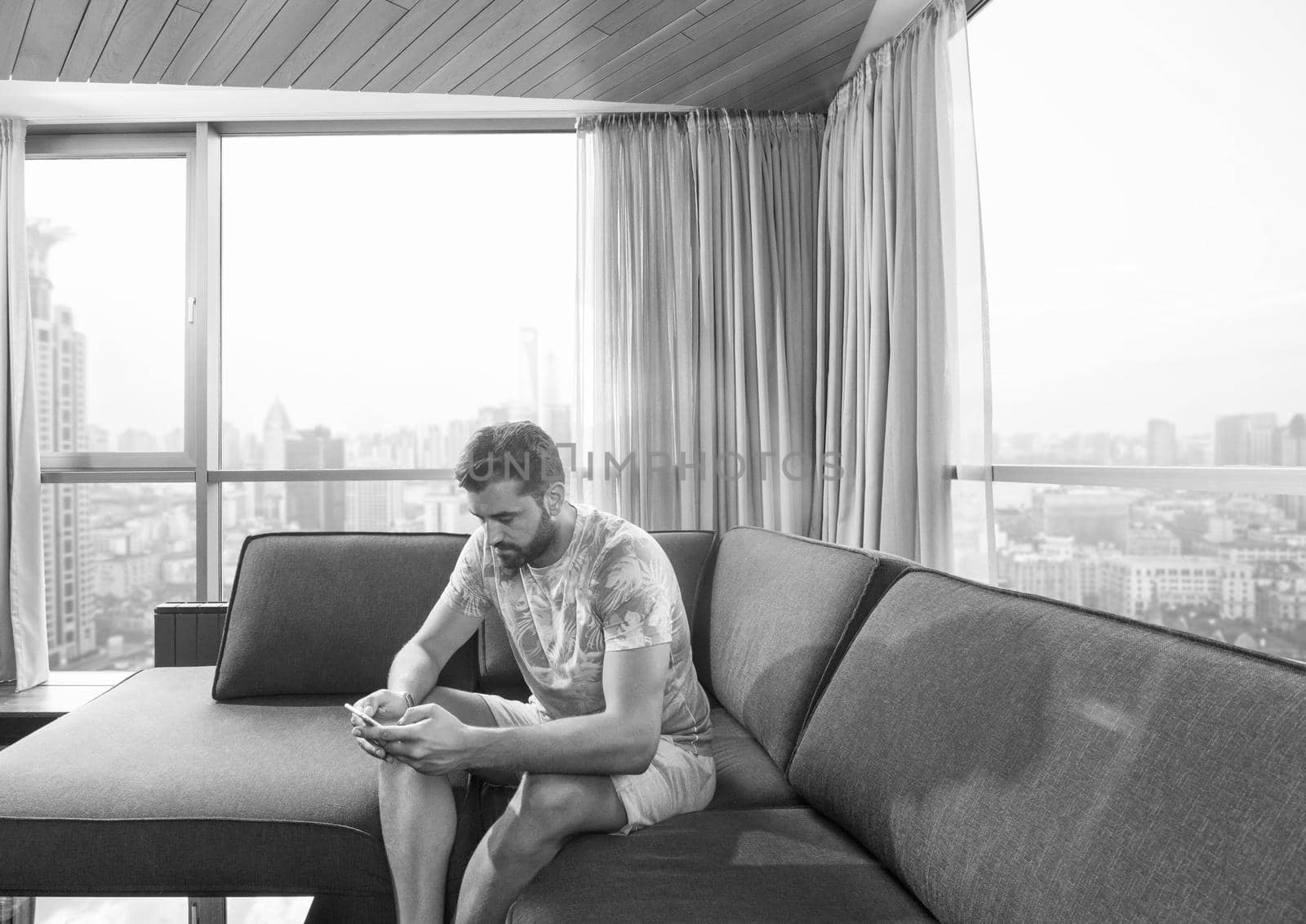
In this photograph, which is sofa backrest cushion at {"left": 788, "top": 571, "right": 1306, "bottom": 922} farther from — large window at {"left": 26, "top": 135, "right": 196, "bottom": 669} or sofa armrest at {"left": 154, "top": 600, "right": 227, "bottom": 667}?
large window at {"left": 26, "top": 135, "right": 196, "bottom": 669}

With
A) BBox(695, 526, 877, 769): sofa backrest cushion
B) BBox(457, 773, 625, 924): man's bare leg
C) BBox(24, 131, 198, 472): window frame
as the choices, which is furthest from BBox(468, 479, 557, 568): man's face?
BBox(24, 131, 198, 472): window frame

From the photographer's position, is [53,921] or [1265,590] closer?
[53,921]

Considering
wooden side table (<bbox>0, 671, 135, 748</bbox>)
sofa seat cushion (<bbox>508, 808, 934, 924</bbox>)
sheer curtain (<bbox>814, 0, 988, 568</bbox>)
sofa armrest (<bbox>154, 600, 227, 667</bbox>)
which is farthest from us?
wooden side table (<bbox>0, 671, 135, 748</bbox>)

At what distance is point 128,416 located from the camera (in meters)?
3.45

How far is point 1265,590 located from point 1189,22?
1335 mm

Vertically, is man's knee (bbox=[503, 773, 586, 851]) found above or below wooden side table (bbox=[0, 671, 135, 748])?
above

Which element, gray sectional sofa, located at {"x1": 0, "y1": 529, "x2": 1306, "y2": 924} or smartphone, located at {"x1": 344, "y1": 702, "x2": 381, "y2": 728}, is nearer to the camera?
gray sectional sofa, located at {"x1": 0, "y1": 529, "x2": 1306, "y2": 924}

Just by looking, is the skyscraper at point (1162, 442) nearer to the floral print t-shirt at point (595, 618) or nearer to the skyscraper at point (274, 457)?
the floral print t-shirt at point (595, 618)

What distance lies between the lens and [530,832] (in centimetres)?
120

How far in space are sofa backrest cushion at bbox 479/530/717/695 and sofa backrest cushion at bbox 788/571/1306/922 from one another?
860 millimetres

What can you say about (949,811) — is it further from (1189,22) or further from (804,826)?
(1189,22)

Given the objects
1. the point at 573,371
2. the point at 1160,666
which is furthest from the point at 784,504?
the point at 1160,666

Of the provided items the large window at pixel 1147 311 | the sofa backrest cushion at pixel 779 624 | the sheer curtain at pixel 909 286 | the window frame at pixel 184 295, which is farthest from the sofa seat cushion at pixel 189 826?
the window frame at pixel 184 295

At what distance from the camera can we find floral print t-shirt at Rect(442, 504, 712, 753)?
55.2 inches
